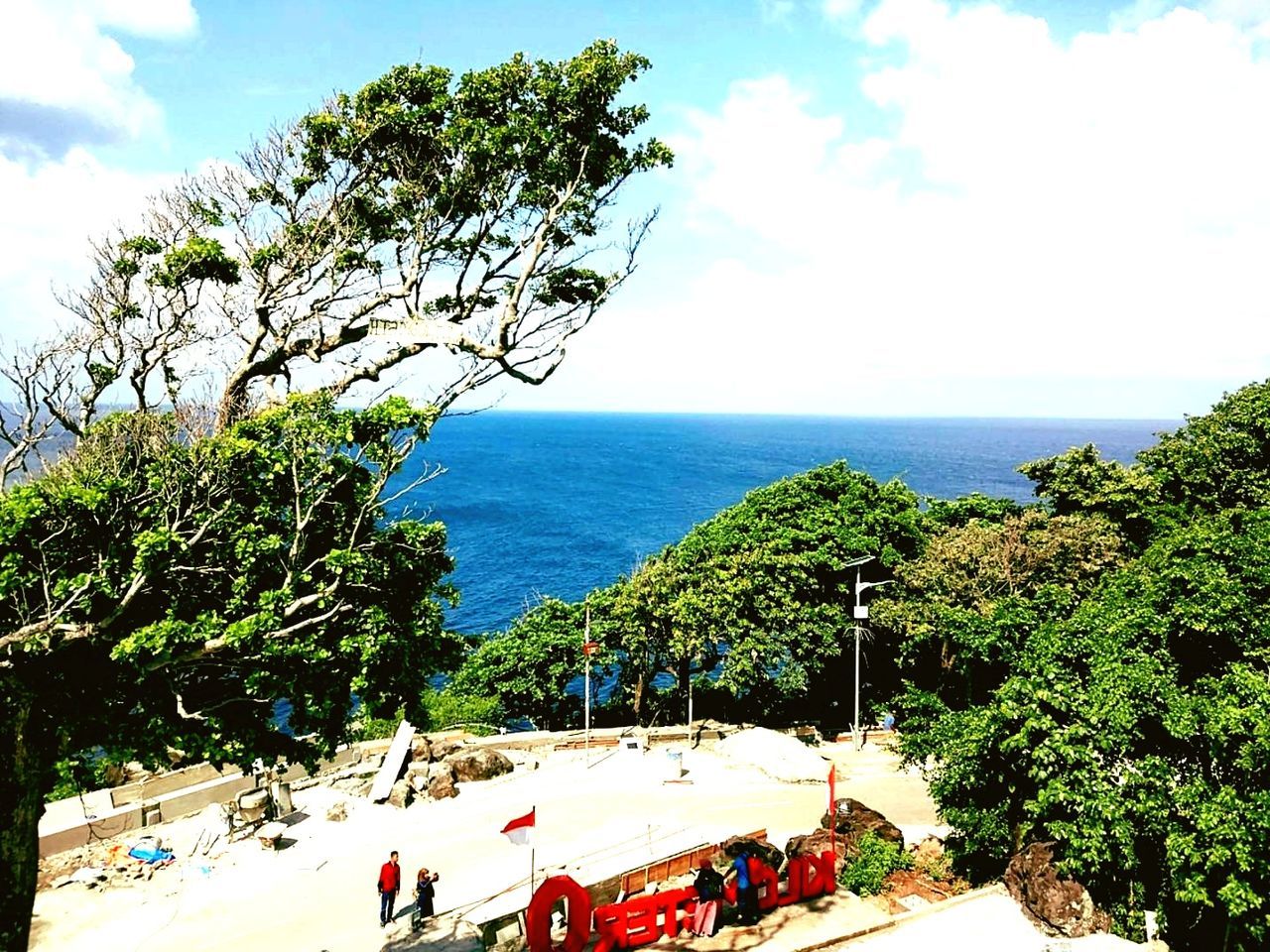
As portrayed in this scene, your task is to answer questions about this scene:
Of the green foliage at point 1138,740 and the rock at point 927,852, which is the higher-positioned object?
the green foliage at point 1138,740

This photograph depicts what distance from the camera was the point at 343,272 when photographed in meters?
13.7

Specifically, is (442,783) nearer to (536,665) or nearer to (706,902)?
(706,902)

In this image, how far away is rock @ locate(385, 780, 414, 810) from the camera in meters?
24.2

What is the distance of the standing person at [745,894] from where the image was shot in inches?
699

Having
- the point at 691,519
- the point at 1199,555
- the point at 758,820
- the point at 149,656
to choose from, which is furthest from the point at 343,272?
the point at 691,519

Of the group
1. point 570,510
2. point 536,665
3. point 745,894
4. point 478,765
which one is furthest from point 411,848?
point 570,510

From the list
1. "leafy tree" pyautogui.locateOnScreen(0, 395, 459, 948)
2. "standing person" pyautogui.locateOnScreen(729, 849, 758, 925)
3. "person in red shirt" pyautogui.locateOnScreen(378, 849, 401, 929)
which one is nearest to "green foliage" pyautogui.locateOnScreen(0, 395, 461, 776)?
"leafy tree" pyautogui.locateOnScreen(0, 395, 459, 948)

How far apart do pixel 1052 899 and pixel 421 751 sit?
1991 centimetres

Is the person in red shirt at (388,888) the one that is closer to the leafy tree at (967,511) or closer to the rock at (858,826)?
the rock at (858,826)

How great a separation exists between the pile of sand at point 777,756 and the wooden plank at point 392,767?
36.9 ft

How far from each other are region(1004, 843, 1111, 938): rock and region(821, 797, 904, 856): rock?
392 centimetres

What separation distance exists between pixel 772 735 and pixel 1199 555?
14.8m

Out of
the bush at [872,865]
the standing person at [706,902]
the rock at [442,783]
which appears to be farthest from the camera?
the rock at [442,783]

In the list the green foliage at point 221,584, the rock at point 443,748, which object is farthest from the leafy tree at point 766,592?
the green foliage at point 221,584
